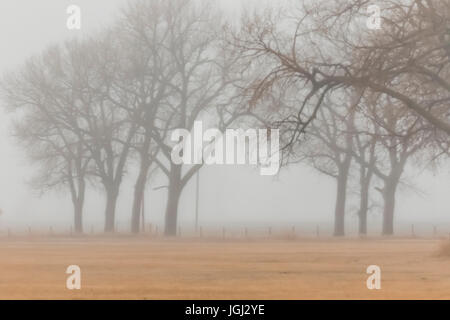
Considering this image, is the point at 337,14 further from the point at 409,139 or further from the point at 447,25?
the point at 409,139

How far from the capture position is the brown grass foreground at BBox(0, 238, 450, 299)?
24.7 meters

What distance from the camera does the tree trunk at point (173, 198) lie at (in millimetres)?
71312

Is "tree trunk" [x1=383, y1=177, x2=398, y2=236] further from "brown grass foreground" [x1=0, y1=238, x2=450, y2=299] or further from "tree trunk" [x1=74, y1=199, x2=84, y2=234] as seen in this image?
"brown grass foreground" [x1=0, y1=238, x2=450, y2=299]

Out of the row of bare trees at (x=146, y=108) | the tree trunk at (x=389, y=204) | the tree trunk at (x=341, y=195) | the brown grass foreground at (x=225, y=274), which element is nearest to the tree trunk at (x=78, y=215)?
the row of bare trees at (x=146, y=108)

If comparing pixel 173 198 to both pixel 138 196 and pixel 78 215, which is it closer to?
pixel 138 196

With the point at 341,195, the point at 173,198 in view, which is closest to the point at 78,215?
the point at 173,198

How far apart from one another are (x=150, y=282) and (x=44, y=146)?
51.9 m

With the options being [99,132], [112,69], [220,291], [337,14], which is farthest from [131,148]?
[220,291]

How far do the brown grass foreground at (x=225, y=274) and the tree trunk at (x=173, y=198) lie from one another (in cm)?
2391

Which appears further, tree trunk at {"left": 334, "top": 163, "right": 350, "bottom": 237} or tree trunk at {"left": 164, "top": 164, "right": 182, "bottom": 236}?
tree trunk at {"left": 334, "top": 163, "right": 350, "bottom": 237}

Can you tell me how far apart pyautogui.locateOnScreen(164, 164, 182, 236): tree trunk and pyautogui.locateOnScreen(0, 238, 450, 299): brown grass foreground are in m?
23.9

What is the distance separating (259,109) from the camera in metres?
69.2

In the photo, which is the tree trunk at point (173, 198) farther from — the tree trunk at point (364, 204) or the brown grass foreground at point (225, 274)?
the brown grass foreground at point (225, 274)

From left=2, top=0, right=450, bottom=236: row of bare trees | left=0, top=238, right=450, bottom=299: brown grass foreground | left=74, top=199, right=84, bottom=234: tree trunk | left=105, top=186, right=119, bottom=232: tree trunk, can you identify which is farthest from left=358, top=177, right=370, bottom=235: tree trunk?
left=0, top=238, right=450, bottom=299: brown grass foreground
